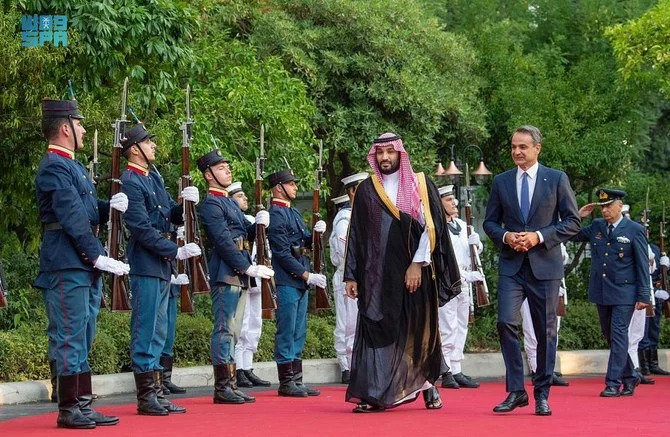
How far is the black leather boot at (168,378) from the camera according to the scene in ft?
44.0

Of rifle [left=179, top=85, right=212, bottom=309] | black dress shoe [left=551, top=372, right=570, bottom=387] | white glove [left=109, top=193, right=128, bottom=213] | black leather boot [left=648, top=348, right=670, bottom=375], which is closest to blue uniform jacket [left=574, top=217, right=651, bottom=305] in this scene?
black dress shoe [left=551, top=372, right=570, bottom=387]

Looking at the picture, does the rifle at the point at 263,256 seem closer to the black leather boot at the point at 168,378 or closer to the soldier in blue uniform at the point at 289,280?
the soldier in blue uniform at the point at 289,280

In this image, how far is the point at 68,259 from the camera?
9797mm

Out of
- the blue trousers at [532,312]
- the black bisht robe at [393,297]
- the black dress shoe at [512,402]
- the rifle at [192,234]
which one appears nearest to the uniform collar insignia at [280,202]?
the rifle at [192,234]

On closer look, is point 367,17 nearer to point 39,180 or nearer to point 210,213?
point 210,213

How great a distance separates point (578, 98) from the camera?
86.4 feet

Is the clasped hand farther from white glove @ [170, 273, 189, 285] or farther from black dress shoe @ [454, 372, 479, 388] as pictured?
black dress shoe @ [454, 372, 479, 388]

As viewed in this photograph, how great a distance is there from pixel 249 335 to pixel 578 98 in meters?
13.3

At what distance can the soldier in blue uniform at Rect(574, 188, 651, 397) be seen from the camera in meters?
14.1

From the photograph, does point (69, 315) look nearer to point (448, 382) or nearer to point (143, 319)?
point (143, 319)

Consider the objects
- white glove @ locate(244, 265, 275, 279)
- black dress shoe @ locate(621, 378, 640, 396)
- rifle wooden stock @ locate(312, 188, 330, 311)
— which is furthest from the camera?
rifle wooden stock @ locate(312, 188, 330, 311)

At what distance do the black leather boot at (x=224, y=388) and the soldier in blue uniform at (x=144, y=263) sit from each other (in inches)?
40.4

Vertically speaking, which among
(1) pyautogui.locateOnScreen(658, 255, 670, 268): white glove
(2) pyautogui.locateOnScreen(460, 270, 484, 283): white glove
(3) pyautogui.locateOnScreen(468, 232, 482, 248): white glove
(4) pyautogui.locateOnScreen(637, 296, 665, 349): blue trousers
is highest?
(3) pyautogui.locateOnScreen(468, 232, 482, 248): white glove

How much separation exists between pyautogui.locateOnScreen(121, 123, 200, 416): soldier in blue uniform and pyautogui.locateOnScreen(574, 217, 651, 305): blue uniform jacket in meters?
5.21
